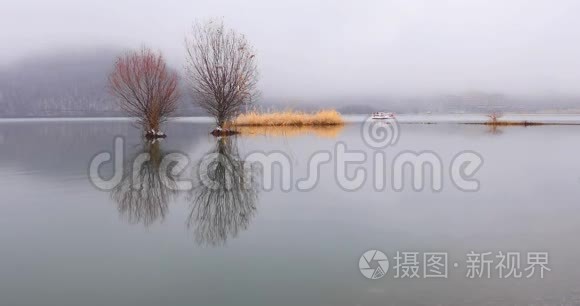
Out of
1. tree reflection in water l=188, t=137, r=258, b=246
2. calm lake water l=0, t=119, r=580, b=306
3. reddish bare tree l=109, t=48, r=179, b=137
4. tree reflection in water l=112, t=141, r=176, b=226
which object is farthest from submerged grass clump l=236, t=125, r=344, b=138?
calm lake water l=0, t=119, r=580, b=306

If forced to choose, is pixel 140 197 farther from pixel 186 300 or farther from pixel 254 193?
pixel 186 300

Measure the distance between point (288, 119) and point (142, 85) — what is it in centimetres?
2000

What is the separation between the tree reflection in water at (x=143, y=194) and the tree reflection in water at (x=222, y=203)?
2.23ft

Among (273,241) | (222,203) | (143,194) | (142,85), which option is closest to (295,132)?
(142,85)

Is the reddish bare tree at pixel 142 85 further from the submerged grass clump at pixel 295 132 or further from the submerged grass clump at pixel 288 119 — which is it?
the submerged grass clump at pixel 288 119

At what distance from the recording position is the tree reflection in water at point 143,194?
28.0ft

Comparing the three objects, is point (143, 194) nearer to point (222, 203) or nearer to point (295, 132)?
point (222, 203)

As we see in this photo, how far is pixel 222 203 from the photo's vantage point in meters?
9.27

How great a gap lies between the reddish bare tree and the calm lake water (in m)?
18.8

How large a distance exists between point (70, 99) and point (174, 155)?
19923 centimetres

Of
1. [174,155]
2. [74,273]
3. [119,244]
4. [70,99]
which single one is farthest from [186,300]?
[70,99]

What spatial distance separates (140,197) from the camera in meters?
10.0

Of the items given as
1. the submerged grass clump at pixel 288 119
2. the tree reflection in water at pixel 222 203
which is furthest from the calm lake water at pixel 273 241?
the submerged grass clump at pixel 288 119

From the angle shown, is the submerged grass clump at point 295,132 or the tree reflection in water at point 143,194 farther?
the submerged grass clump at point 295,132
